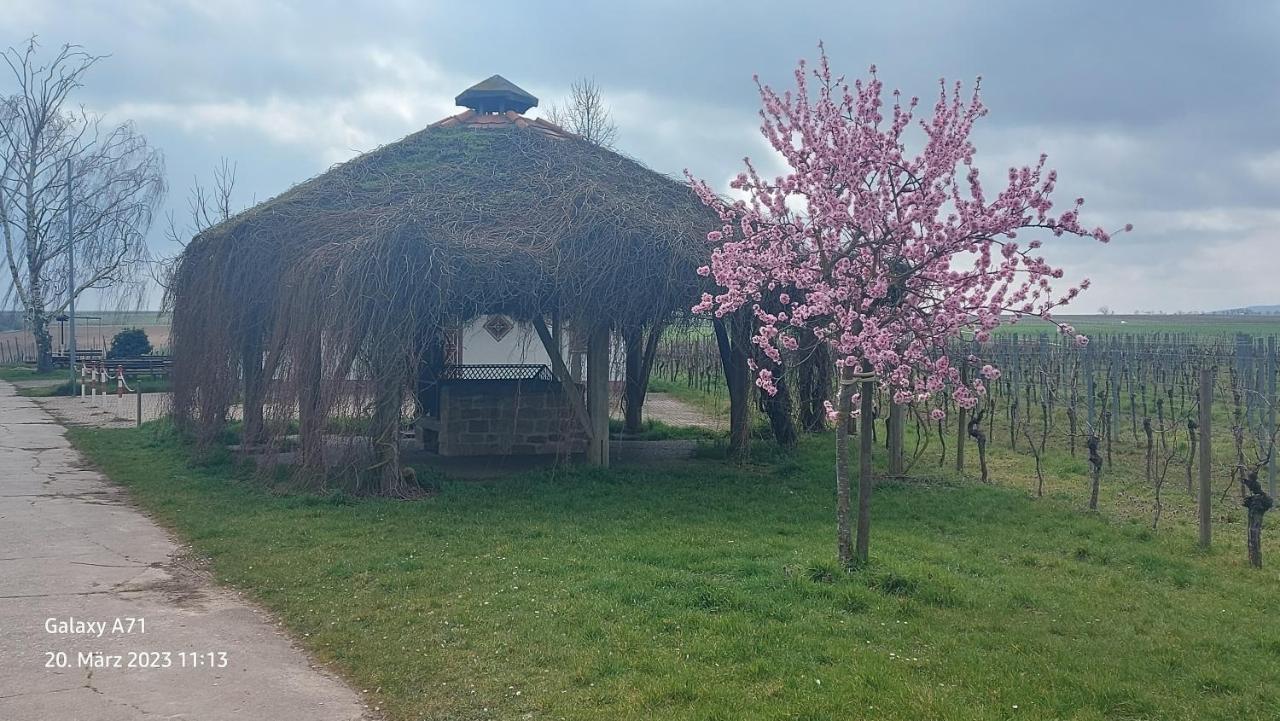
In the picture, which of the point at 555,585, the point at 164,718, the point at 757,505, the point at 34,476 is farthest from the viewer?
the point at 34,476

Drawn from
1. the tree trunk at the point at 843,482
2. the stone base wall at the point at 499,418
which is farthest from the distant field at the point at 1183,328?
the tree trunk at the point at 843,482

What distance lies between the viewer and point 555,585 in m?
7.39

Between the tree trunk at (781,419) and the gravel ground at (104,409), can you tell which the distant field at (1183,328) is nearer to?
the tree trunk at (781,419)

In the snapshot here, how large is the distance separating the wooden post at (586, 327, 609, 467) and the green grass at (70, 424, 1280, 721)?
179cm

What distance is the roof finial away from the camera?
18.5m

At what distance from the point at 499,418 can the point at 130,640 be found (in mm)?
9373

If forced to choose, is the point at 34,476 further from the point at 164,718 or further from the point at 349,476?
the point at 164,718

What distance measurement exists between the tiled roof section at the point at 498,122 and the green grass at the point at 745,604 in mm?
7381

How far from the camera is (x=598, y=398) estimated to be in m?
13.6

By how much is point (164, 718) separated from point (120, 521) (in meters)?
6.35

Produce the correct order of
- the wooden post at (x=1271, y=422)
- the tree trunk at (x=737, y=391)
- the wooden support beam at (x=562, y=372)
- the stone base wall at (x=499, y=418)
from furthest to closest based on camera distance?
1. the stone base wall at (x=499, y=418)
2. the tree trunk at (x=737, y=391)
3. the wooden support beam at (x=562, y=372)
4. the wooden post at (x=1271, y=422)

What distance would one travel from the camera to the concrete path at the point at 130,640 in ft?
17.0

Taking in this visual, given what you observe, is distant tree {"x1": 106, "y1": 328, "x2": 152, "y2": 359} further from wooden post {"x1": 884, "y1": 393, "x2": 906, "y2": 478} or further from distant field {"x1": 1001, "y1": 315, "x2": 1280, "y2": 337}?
wooden post {"x1": 884, "y1": 393, "x2": 906, "y2": 478}

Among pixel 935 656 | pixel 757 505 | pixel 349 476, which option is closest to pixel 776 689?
pixel 935 656
